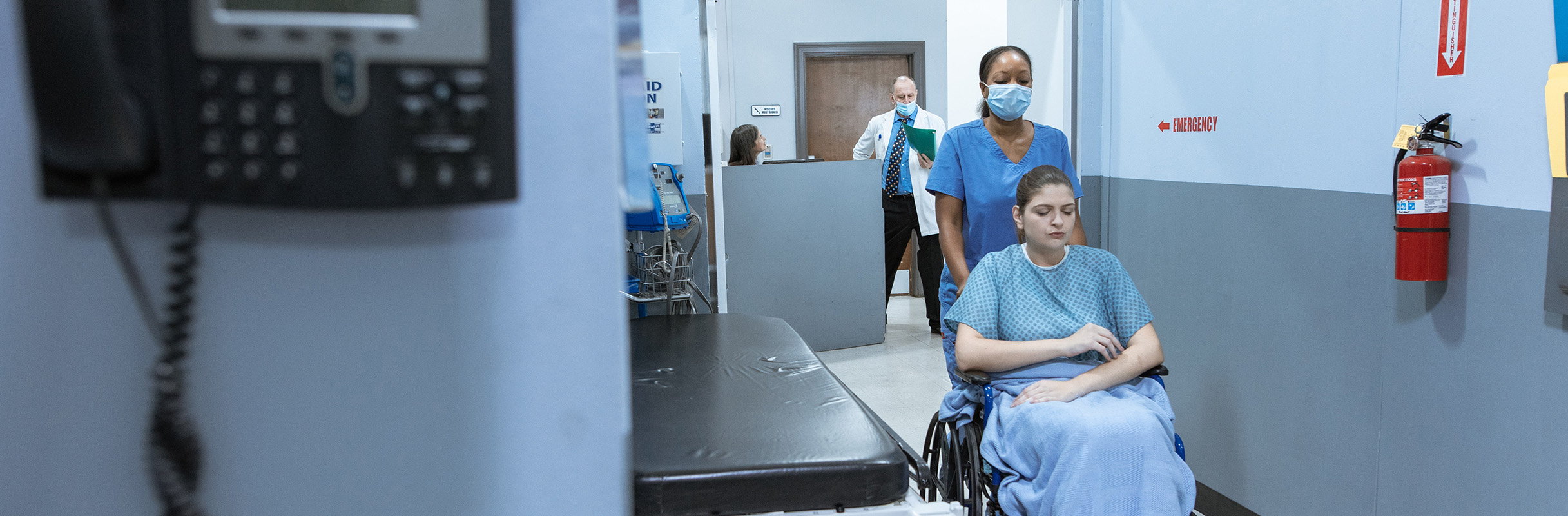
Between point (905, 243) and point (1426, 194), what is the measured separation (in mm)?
3092

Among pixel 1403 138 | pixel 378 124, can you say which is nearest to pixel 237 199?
pixel 378 124

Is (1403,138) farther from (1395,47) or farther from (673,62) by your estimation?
(673,62)

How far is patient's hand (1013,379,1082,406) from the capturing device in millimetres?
1664

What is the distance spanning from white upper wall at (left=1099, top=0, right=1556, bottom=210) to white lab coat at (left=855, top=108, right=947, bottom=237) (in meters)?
1.78

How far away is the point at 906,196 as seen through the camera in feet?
14.8

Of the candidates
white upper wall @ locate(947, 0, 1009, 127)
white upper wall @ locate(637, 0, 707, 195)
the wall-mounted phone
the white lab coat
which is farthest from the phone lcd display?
white upper wall @ locate(947, 0, 1009, 127)

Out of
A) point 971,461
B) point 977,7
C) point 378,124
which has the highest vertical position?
point 977,7

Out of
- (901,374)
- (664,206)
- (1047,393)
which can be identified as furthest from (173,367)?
(901,374)

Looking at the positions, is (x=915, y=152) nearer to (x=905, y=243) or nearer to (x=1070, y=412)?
(x=905, y=243)

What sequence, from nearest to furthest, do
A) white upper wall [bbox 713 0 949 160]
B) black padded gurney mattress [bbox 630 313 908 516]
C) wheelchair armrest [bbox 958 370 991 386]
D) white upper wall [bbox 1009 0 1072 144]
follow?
black padded gurney mattress [bbox 630 313 908 516], wheelchair armrest [bbox 958 370 991 386], white upper wall [bbox 1009 0 1072 144], white upper wall [bbox 713 0 949 160]

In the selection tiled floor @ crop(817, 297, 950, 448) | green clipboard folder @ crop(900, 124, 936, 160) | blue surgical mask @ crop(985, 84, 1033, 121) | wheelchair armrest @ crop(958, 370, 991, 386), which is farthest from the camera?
green clipboard folder @ crop(900, 124, 936, 160)

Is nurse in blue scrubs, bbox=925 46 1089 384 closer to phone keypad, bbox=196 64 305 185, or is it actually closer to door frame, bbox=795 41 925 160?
phone keypad, bbox=196 64 305 185

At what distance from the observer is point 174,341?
0.47 m

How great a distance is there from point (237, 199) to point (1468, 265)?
194 centimetres
